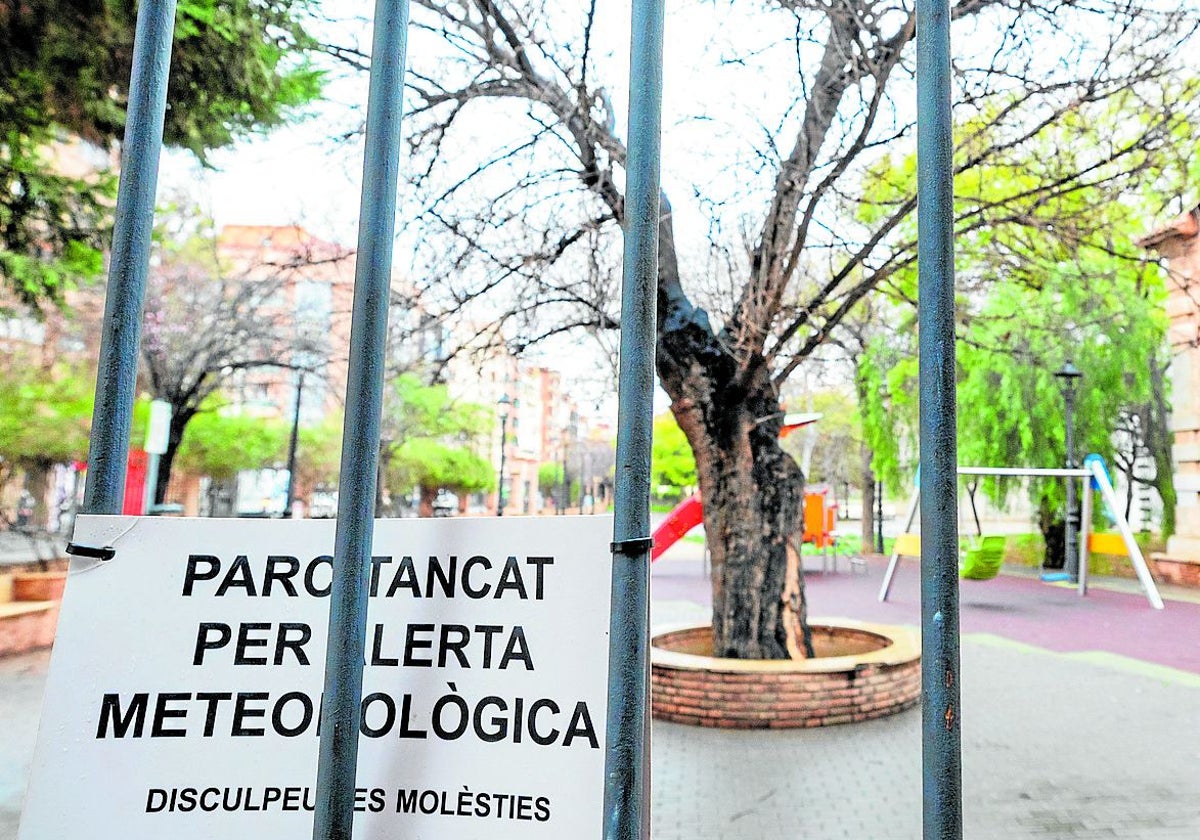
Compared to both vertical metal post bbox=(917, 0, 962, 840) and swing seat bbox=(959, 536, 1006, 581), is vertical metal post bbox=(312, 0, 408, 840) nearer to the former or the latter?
vertical metal post bbox=(917, 0, 962, 840)

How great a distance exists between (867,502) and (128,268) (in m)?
32.1

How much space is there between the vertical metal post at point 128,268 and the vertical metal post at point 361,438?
1.70 feet

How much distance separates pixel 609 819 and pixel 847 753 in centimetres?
548

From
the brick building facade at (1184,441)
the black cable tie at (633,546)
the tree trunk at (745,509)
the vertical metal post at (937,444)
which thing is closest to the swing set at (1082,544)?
the brick building facade at (1184,441)

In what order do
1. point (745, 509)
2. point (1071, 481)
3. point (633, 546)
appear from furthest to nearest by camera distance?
point (1071, 481)
point (745, 509)
point (633, 546)

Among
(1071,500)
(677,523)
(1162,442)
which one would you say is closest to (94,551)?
(677,523)

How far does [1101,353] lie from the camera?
19812 mm

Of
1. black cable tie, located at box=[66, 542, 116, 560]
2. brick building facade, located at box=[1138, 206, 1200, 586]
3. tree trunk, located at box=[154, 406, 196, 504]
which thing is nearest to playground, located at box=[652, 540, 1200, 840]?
black cable tie, located at box=[66, 542, 116, 560]

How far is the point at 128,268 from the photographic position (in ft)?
5.83

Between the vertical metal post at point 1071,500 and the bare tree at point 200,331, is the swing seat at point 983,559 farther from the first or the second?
the bare tree at point 200,331

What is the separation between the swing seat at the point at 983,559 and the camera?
1442 centimetres

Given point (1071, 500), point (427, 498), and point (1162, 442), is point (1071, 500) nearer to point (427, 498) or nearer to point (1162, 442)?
point (1162, 442)

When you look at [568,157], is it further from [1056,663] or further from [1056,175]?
[1056,663]

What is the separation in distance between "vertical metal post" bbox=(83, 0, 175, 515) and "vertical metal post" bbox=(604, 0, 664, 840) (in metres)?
1.01
